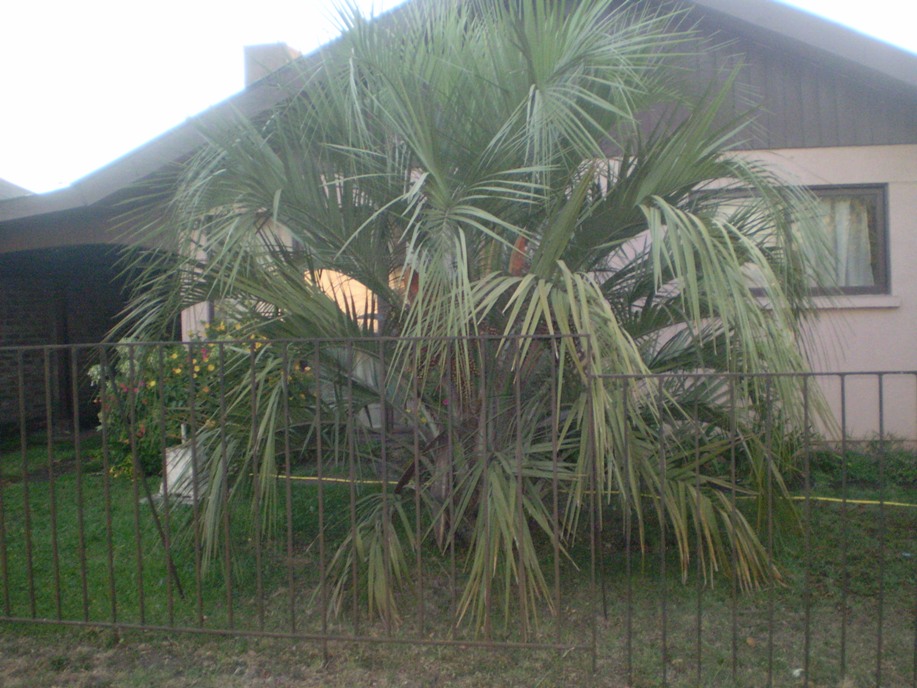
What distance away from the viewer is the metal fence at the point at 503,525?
3.54 m

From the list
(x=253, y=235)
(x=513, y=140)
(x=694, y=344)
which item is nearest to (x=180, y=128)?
(x=253, y=235)

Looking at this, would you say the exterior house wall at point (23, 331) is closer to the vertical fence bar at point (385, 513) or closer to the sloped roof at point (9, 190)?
the sloped roof at point (9, 190)

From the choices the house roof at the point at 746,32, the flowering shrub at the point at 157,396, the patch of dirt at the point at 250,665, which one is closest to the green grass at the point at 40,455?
the flowering shrub at the point at 157,396

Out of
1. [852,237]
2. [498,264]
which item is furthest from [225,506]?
[852,237]

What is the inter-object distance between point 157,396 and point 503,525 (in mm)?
3730

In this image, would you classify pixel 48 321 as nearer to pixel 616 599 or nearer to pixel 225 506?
pixel 225 506

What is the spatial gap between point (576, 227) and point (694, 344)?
0.96 meters

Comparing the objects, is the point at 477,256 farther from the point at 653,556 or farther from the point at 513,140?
the point at 653,556

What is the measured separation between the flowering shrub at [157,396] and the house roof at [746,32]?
126cm

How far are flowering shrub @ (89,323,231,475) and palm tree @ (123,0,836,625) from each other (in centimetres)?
43

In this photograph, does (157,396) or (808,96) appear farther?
(808,96)

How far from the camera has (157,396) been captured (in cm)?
628

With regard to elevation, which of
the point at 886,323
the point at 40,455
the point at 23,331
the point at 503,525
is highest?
the point at 23,331

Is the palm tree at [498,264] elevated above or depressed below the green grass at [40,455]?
above
